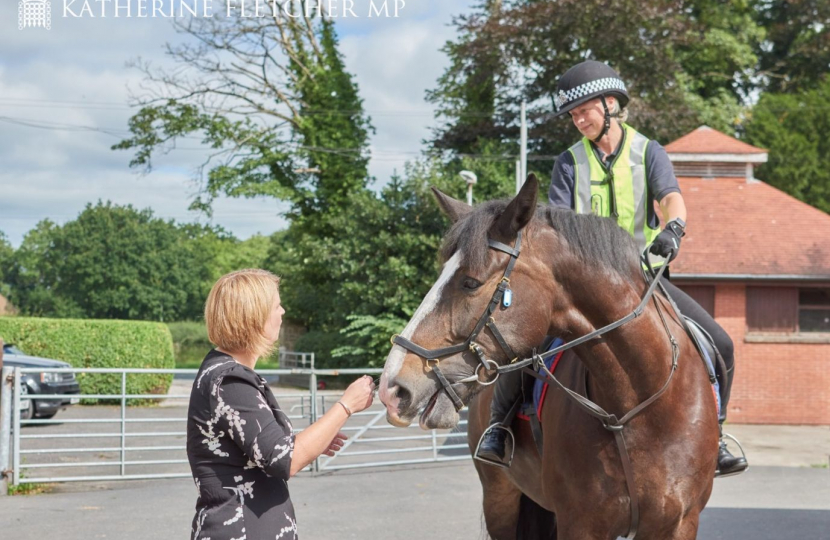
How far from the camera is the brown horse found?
3.00 meters

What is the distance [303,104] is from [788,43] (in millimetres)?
22925

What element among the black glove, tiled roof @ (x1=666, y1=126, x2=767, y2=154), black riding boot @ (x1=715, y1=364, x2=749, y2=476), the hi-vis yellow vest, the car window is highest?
tiled roof @ (x1=666, y1=126, x2=767, y2=154)

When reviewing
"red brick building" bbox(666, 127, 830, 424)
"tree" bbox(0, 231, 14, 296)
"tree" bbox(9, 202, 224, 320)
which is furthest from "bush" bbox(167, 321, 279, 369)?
"red brick building" bbox(666, 127, 830, 424)

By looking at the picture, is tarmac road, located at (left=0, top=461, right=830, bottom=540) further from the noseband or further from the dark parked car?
the dark parked car

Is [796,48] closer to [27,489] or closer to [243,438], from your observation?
[27,489]

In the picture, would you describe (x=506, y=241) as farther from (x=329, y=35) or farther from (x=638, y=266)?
(x=329, y=35)

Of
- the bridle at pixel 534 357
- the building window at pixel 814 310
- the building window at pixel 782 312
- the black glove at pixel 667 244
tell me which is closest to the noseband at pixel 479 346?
the bridle at pixel 534 357

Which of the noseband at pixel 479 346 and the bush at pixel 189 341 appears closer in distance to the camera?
the noseband at pixel 479 346

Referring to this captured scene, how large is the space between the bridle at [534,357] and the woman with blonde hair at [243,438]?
267 mm

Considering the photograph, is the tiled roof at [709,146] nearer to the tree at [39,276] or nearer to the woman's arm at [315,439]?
the woman's arm at [315,439]

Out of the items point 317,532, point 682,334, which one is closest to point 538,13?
point 317,532

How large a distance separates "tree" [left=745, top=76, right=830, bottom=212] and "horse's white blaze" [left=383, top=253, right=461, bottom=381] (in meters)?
31.3

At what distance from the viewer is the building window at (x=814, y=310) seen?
65.0 feet

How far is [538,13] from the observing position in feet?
95.5
